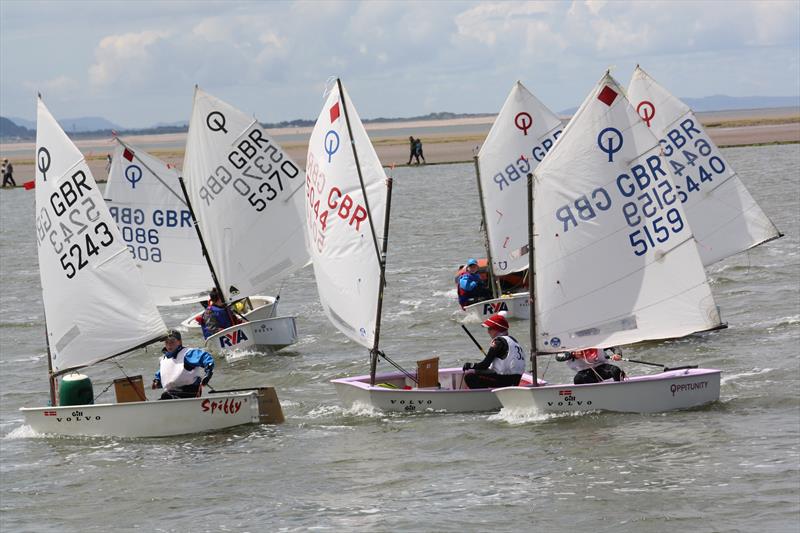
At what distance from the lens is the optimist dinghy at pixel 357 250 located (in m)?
16.2

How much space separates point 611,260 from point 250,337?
8248mm

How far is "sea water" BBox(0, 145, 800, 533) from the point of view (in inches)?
502

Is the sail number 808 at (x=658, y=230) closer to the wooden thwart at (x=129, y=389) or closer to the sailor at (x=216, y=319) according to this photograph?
the wooden thwart at (x=129, y=389)

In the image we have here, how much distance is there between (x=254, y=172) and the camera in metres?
24.2

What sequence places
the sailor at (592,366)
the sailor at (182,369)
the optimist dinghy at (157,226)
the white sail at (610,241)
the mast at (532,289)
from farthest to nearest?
the optimist dinghy at (157,226) < the sailor at (182,369) < the sailor at (592,366) < the white sail at (610,241) < the mast at (532,289)

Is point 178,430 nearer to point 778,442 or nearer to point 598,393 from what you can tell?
point 598,393

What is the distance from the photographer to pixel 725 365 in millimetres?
18750

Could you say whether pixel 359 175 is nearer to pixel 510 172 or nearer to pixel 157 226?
pixel 510 172

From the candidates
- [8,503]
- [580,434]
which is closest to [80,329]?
[8,503]

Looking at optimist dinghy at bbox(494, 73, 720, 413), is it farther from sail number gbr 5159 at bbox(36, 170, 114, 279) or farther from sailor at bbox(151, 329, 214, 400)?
sail number gbr 5159 at bbox(36, 170, 114, 279)

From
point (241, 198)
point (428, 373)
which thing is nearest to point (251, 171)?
point (241, 198)

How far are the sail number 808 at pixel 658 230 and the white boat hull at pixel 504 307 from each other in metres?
7.58

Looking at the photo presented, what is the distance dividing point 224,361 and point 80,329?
4831 millimetres

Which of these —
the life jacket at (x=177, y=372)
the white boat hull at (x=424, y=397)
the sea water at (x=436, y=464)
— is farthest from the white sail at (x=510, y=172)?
the life jacket at (x=177, y=372)
